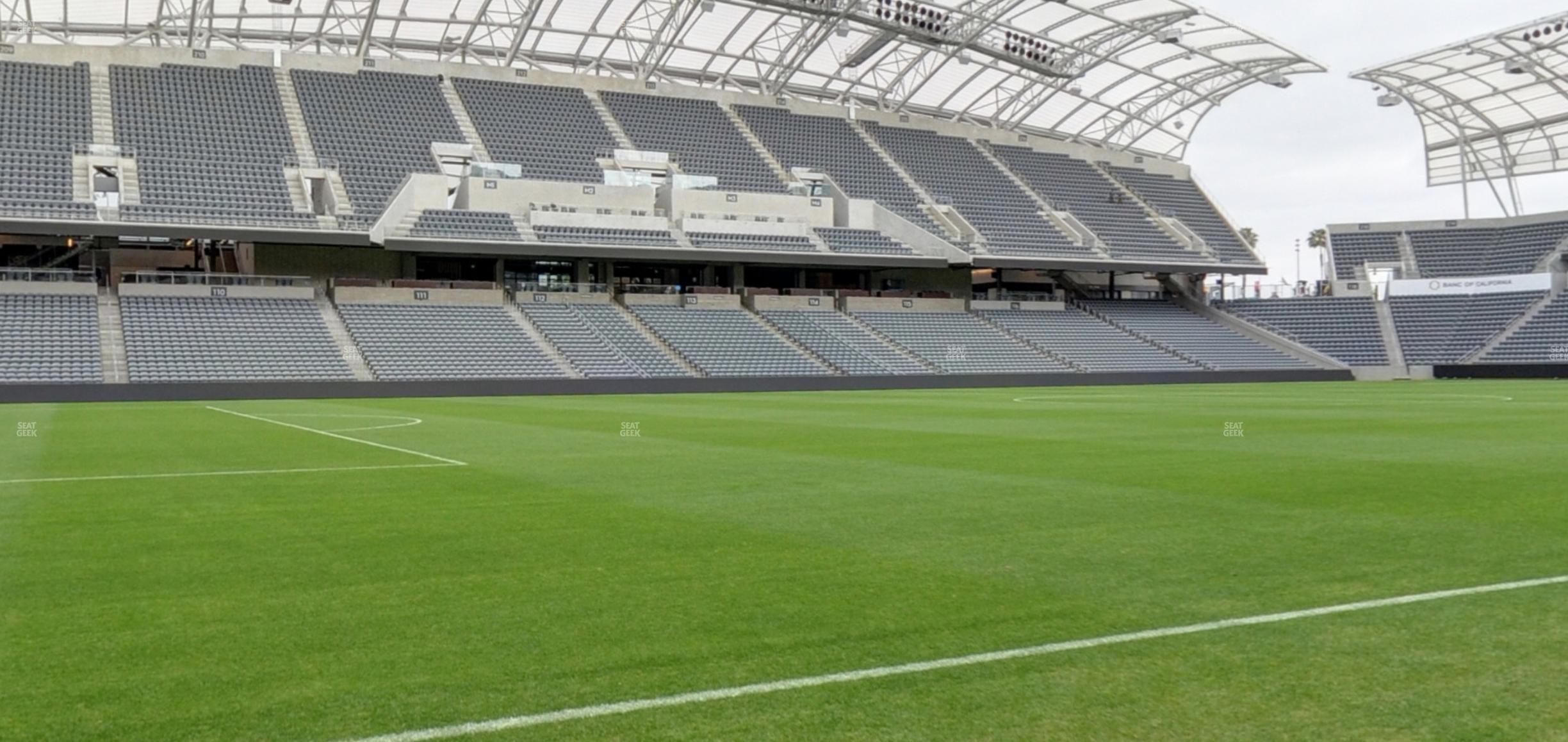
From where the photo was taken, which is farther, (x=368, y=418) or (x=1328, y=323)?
(x=1328, y=323)

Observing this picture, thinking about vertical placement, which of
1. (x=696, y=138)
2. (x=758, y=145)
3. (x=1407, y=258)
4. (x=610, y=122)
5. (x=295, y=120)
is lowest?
(x=1407, y=258)

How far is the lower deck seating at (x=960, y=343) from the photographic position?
172 feet

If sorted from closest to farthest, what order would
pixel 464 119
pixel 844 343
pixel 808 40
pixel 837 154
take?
pixel 844 343, pixel 808 40, pixel 464 119, pixel 837 154

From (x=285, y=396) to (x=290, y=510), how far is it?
3112 centimetres

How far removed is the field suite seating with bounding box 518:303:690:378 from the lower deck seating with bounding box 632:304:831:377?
1.17m

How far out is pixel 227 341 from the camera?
1693 inches

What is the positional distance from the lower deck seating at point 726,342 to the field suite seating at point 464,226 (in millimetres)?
6849

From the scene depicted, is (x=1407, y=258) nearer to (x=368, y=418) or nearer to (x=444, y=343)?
(x=444, y=343)

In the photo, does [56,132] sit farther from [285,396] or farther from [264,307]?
[285,396]

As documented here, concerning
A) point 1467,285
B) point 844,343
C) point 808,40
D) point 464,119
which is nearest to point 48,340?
point 464,119

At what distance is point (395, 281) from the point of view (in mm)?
50812

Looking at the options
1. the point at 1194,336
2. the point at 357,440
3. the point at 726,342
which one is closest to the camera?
the point at 357,440

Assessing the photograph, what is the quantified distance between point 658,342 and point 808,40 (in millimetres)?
17354

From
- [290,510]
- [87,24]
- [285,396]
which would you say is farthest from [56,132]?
[290,510]
